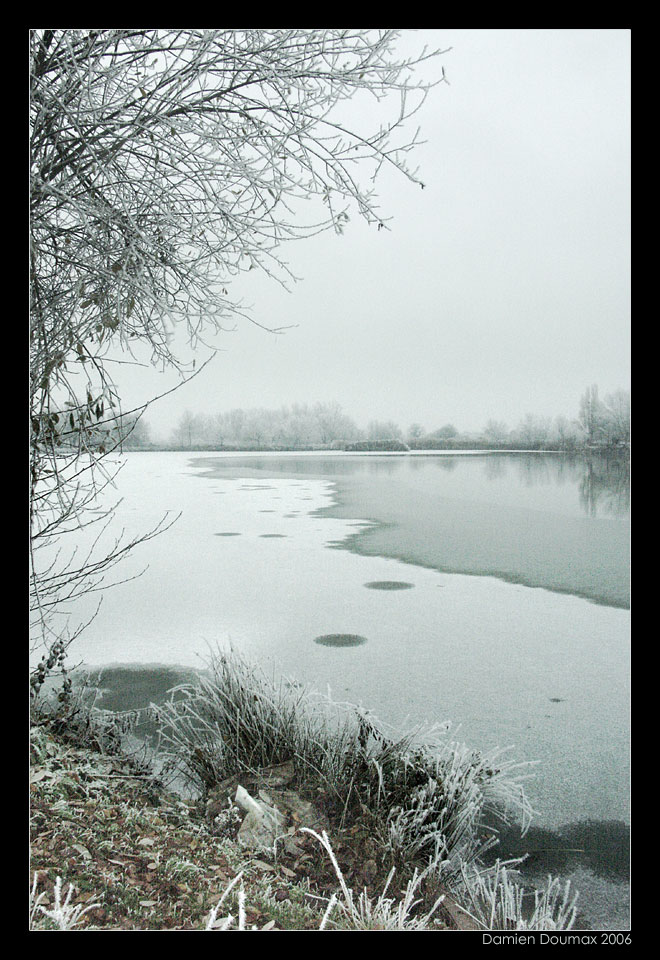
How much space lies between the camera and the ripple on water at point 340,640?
3.91m

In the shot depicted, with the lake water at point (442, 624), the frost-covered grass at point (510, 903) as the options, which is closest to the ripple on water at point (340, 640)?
the lake water at point (442, 624)

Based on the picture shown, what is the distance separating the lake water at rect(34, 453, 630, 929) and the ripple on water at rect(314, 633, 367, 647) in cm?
2

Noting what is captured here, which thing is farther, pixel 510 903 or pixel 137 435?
pixel 137 435

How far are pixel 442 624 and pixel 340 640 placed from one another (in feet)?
2.48

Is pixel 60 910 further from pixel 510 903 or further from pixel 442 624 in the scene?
pixel 442 624

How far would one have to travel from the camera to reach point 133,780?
2.44 metres

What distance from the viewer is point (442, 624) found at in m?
4.37

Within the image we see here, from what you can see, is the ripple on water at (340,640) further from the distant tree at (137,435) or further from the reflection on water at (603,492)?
the reflection on water at (603,492)

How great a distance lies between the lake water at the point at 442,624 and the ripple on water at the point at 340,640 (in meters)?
0.02

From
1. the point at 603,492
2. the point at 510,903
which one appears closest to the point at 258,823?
the point at 510,903

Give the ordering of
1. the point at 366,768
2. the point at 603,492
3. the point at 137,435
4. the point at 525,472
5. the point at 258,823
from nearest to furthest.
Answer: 1. the point at 258,823
2. the point at 366,768
3. the point at 137,435
4. the point at 603,492
5. the point at 525,472
